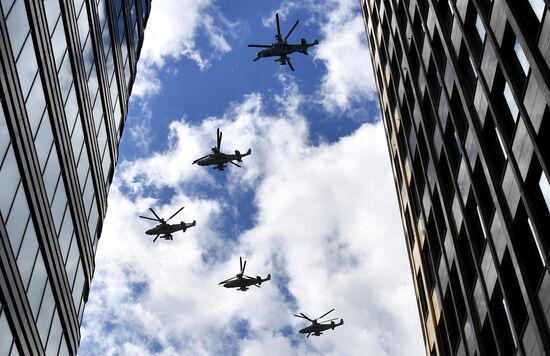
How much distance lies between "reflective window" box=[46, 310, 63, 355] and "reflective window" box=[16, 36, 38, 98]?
9.62 m

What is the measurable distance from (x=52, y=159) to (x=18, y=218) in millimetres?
4773

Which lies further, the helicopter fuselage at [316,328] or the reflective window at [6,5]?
the helicopter fuselage at [316,328]

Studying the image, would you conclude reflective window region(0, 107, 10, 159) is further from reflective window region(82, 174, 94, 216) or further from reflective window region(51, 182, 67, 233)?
reflective window region(82, 174, 94, 216)

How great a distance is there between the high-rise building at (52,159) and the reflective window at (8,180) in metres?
0.03

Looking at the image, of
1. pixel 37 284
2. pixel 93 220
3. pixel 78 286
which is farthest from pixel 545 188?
pixel 93 220

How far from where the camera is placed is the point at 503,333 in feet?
76.7

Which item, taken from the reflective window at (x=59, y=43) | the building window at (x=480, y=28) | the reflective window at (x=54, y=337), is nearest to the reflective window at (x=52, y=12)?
the reflective window at (x=59, y=43)

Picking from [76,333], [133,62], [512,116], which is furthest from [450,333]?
[133,62]

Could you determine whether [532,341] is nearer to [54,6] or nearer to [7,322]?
[7,322]

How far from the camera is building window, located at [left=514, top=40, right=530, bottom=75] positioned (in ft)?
71.1

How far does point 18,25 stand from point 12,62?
167cm

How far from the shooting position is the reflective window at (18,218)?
23.2 metres

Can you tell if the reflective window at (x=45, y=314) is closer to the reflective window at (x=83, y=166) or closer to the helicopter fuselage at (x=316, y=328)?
the reflective window at (x=83, y=166)

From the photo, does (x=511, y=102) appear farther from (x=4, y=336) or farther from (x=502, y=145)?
(x=4, y=336)
